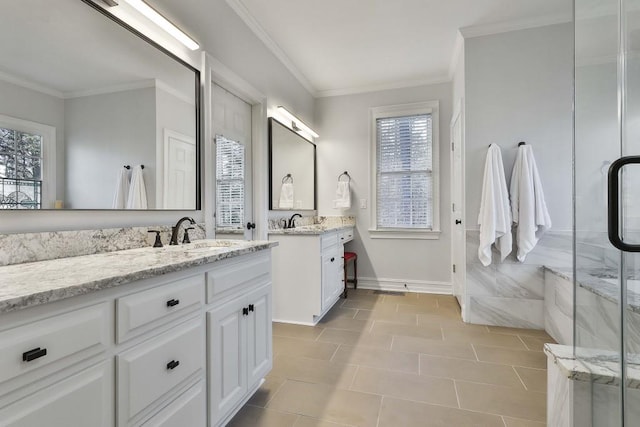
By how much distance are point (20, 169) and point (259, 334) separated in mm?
1249

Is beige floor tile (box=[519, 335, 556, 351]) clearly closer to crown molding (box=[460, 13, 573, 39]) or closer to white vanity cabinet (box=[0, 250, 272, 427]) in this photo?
white vanity cabinet (box=[0, 250, 272, 427])

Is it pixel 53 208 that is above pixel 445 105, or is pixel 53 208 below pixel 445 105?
below

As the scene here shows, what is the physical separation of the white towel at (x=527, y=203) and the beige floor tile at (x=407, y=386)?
1496 mm

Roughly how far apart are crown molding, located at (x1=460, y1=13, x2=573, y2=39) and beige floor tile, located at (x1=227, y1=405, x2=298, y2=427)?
134 inches

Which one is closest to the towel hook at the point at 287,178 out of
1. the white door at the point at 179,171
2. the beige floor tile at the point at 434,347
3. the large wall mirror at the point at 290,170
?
the large wall mirror at the point at 290,170

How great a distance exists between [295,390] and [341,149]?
3170 mm

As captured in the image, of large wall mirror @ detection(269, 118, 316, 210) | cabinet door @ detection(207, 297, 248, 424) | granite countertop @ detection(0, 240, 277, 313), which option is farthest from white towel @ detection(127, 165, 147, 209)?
large wall mirror @ detection(269, 118, 316, 210)

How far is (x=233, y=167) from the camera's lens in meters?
2.52

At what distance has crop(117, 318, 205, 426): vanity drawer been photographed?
0.91m

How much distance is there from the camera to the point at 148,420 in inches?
38.9

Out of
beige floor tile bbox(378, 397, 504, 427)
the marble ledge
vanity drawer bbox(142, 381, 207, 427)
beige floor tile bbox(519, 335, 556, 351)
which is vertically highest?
the marble ledge

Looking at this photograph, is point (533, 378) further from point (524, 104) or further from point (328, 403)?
point (524, 104)

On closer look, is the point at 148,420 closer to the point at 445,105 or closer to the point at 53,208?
the point at 53,208

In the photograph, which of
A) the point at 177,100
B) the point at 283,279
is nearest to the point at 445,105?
the point at 283,279
